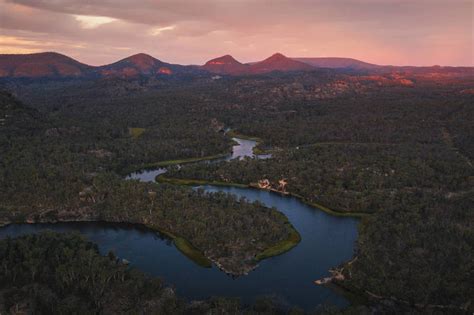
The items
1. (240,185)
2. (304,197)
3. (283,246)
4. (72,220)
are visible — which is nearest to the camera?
(283,246)

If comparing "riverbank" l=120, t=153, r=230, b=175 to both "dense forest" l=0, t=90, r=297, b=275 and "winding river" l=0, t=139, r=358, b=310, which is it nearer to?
"dense forest" l=0, t=90, r=297, b=275

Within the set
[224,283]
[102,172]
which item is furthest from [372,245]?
[102,172]

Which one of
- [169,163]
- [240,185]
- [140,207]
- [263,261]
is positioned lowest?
[263,261]

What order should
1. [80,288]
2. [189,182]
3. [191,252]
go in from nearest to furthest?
[80,288] → [191,252] → [189,182]

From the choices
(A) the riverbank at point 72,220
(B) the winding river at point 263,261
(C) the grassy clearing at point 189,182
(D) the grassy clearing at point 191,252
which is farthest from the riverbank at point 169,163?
(D) the grassy clearing at point 191,252

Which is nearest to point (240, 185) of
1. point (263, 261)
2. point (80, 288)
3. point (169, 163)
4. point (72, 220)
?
point (169, 163)

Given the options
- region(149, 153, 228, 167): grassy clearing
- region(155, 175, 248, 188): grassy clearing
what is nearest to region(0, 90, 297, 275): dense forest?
region(155, 175, 248, 188): grassy clearing

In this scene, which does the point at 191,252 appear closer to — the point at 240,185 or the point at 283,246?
the point at 283,246
